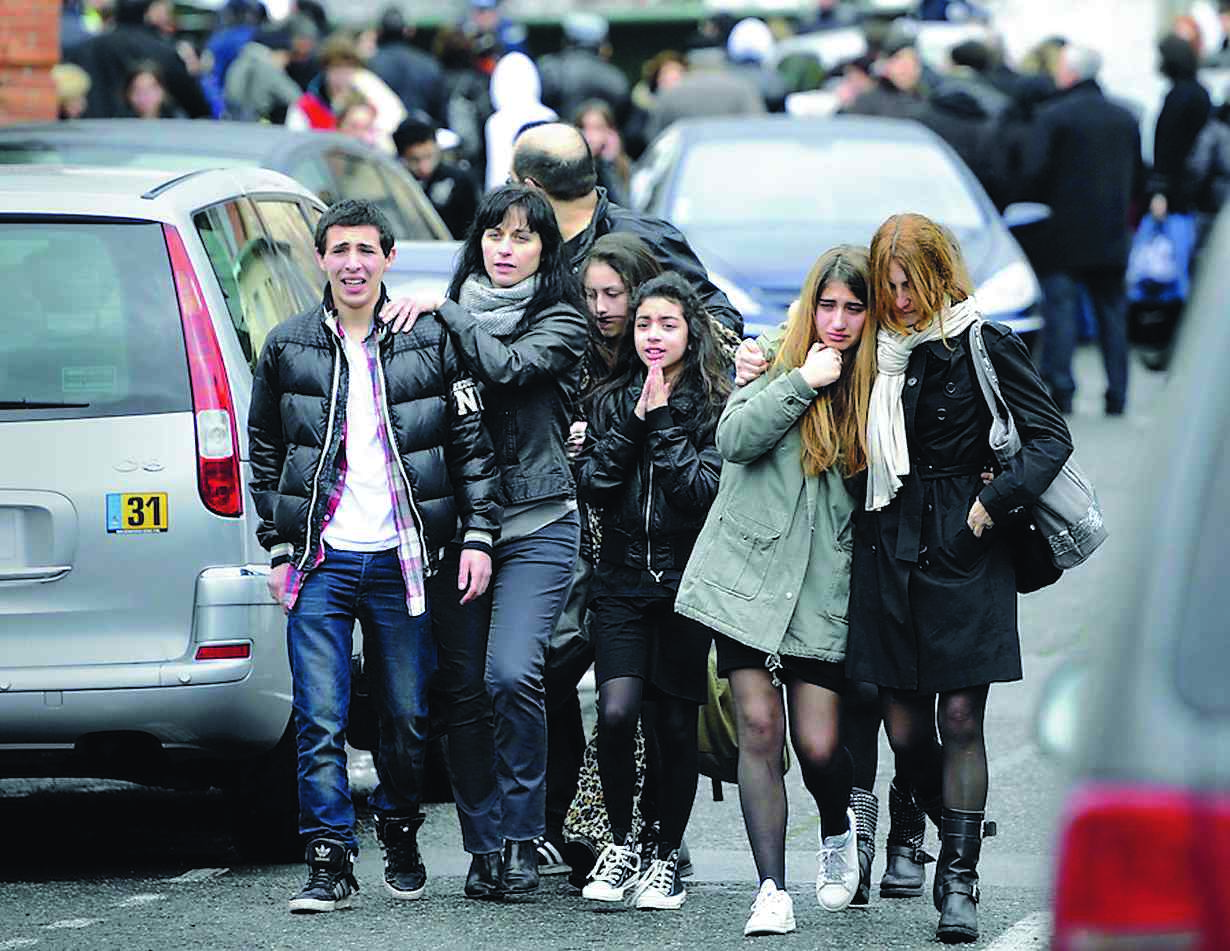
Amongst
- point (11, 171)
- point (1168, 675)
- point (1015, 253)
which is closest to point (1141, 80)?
point (1015, 253)

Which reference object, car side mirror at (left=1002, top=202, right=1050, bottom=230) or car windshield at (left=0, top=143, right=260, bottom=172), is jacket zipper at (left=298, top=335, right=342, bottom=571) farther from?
car side mirror at (left=1002, top=202, right=1050, bottom=230)

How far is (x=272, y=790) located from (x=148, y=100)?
9.08 m

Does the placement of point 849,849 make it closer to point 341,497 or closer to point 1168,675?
point 341,497

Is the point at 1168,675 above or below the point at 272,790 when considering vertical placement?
above

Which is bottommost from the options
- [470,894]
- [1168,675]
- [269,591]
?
[470,894]

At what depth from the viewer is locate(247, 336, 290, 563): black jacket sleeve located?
6230 millimetres

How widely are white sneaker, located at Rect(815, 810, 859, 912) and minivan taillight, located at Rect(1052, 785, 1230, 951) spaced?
343 cm

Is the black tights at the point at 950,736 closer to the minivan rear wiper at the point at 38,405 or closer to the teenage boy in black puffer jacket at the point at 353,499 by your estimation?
the teenage boy in black puffer jacket at the point at 353,499

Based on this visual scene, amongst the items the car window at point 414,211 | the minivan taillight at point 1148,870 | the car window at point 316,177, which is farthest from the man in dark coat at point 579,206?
the minivan taillight at point 1148,870

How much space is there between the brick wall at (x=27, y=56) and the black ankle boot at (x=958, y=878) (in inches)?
326

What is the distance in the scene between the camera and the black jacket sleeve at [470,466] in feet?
20.6

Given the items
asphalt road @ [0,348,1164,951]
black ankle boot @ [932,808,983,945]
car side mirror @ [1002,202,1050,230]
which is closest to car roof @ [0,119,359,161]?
asphalt road @ [0,348,1164,951]

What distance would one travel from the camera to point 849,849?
6.15 meters

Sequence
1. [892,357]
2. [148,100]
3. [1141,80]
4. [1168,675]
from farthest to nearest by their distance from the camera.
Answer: [1141,80], [148,100], [892,357], [1168,675]
